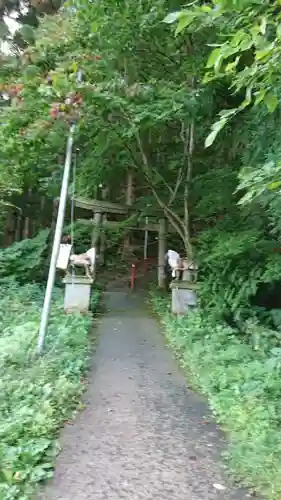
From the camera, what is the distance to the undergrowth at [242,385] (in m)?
3.50

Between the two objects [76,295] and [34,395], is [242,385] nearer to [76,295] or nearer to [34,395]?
[34,395]

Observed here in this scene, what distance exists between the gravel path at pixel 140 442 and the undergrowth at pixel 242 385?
0.54 feet

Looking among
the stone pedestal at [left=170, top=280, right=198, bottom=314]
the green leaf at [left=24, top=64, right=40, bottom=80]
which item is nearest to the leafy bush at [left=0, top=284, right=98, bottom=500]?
the stone pedestal at [left=170, top=280, right=198, bottom=314]

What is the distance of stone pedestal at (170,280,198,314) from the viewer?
381 inches

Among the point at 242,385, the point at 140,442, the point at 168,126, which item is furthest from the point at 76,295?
the point at 140,442

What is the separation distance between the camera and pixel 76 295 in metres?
9.77

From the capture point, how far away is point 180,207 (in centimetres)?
1187

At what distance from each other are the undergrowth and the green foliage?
18.2 feet

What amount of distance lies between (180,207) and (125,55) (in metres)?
4.01

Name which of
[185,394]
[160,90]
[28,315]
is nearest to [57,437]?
[185,394]

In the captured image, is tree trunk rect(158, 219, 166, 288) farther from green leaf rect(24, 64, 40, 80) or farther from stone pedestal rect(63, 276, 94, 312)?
green leaf rect(24, 64, 40, 80)

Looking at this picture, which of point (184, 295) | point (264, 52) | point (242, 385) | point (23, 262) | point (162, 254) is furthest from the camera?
point (162, 254)

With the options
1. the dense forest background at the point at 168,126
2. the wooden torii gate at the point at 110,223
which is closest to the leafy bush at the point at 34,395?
the dense forest background at the point at 168,126

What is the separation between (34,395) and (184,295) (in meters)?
5.34
